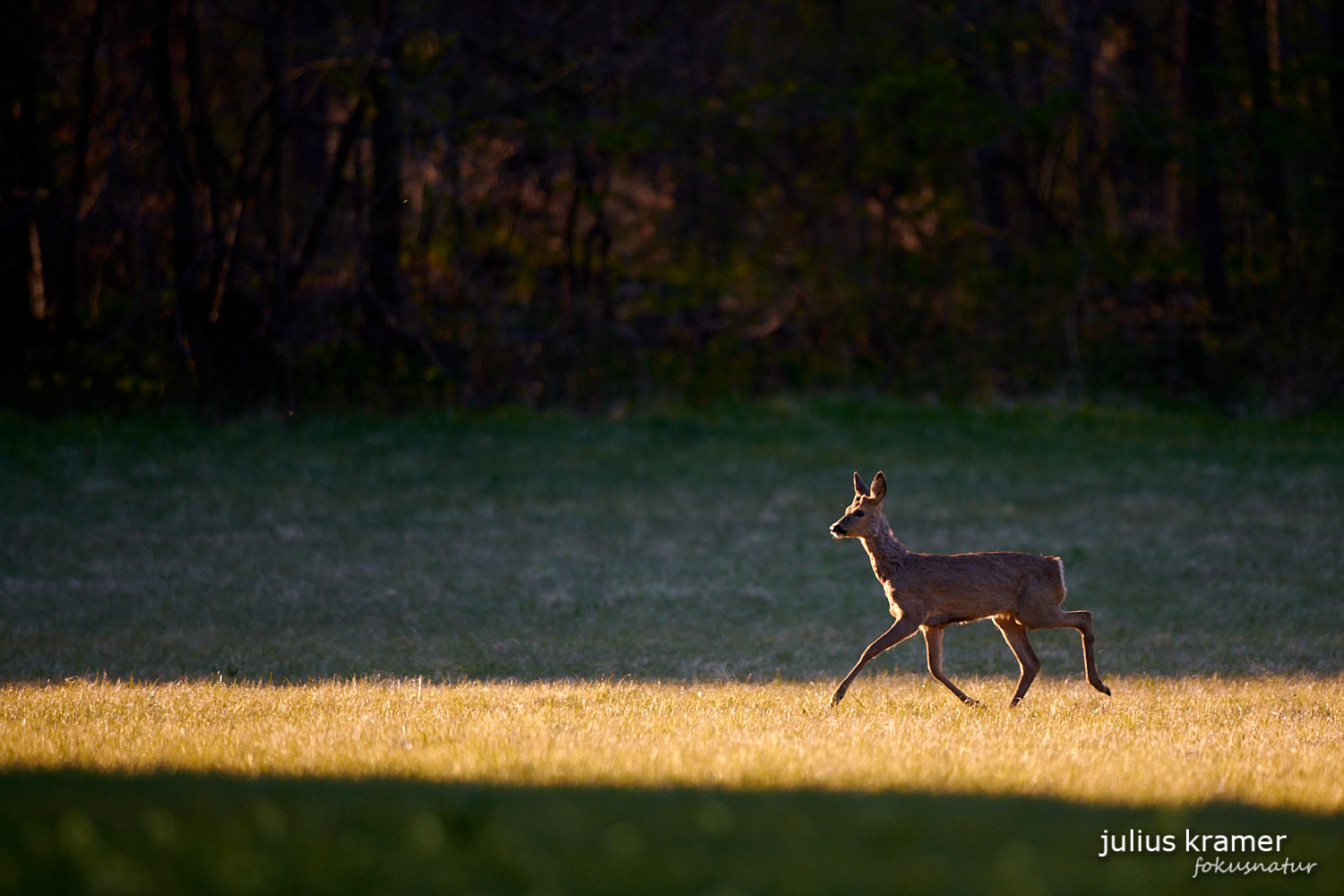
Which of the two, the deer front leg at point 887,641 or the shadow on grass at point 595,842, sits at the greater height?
the shadow on grass at point 595,842

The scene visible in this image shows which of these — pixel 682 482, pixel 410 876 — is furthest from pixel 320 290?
pixel 410 876

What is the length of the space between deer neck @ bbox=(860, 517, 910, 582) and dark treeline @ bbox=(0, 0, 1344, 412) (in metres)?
12.9

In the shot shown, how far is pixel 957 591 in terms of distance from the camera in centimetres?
704

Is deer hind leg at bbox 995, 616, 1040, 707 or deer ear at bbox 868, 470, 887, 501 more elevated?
deer ear at bbox 868, 470, 887, 501

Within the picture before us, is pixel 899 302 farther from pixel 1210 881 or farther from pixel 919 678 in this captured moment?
A: pixel 1210 881

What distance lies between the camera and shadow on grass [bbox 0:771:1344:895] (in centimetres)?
380

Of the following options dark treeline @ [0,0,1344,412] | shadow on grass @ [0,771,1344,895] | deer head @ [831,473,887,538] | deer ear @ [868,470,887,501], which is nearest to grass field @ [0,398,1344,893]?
shadow on grass @ [0,771,1344,895]

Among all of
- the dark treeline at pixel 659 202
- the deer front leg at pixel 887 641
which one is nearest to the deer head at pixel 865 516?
the deer front leg at pixel 887 641

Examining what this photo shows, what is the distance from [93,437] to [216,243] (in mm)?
3166

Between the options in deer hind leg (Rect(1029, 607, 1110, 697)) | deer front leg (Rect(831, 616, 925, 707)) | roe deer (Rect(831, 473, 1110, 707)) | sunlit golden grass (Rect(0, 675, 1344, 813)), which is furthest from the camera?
deer hind leg (Rect(1029, 607, 1110, 697))

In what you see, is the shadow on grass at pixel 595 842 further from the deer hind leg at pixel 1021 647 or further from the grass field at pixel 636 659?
the deer hind leg at pixel 1021 647

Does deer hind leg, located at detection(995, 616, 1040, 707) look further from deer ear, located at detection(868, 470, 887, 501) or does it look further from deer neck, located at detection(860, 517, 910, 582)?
deer ear, located at detection(868, 470, 887, 501)

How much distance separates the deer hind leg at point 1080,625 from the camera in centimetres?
718

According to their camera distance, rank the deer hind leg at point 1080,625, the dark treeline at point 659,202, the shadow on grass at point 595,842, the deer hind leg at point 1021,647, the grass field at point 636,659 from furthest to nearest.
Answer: the dark treeline at point 659,202 → the deer hind leg at point 1021,647 → the deer hind leg at point 1080,625 → the grass field at point 636,659 → the shadow on grass at point 595,842
